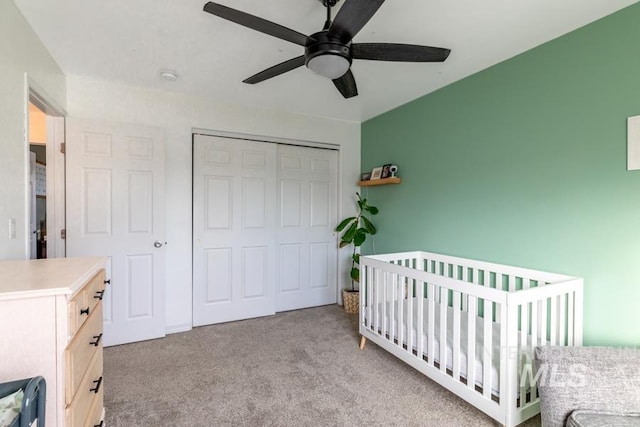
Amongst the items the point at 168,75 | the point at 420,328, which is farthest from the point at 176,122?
the point at 420,328

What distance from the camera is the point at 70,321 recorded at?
1.05 metres

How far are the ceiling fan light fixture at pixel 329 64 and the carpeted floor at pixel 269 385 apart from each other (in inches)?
73.4

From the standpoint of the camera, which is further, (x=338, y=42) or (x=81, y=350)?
(x=338, y=42)

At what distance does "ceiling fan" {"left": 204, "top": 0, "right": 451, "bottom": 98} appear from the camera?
1.21 m

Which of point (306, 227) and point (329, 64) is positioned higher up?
point (329, 64)

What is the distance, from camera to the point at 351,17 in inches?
48.3

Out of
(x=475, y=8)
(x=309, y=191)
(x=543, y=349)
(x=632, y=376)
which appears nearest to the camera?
(x=632, y=376)

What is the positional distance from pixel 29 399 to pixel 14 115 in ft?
5.46

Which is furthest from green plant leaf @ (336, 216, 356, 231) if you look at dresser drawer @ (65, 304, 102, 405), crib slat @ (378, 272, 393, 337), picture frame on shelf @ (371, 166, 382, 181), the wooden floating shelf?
dresser drawer @ (65, 304, 102, 405)

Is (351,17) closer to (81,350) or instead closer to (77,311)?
(77,311)

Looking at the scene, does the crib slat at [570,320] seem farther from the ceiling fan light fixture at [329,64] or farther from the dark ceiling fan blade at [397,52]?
the ceiling fan light fixture at [329,64]

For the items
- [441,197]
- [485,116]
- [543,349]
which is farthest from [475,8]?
[543,349]

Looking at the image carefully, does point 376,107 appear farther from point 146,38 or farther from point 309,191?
point 146,38

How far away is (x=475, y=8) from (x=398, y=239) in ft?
6.96
